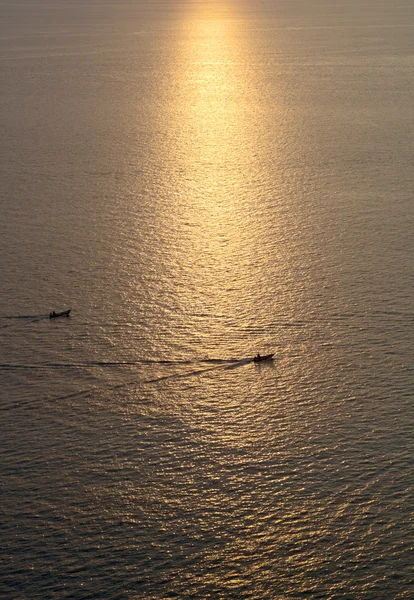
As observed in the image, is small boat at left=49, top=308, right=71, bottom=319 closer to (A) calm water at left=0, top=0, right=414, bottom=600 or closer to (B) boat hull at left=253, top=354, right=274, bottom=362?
(A) calm water at left=0, top=0, right=414, bottom=600

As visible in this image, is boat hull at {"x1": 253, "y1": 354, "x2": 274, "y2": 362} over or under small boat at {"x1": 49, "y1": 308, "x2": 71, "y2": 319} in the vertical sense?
under

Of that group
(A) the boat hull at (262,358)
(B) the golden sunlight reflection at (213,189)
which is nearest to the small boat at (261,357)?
(A) the boat hull at (262,358)

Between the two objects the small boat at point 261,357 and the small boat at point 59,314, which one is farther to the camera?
the small boat at point 59,314

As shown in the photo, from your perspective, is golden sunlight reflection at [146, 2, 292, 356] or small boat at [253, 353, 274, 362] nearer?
small boat at [253, 353, 274, 362]

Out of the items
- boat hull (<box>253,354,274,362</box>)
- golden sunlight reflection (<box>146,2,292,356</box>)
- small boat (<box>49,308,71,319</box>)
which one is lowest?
boat hull (<box>253,354,274,362</box>)

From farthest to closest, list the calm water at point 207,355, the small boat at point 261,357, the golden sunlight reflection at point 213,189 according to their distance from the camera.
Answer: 1. the golden sunlight reflection at point 213,189
2. the small boat at point 261,357
3. the calm water at point 207,355

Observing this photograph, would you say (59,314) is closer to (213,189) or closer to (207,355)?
(207,355)

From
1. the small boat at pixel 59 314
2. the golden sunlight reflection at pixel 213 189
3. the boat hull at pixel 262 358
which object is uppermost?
the golden sunlight reflection at pixel 213 189

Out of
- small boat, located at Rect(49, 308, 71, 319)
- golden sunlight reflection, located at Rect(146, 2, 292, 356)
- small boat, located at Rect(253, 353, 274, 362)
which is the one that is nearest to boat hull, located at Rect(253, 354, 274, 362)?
small boat, located at Rect(253, 353, 274, 362)

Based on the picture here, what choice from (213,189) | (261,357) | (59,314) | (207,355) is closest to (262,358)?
(261,357)

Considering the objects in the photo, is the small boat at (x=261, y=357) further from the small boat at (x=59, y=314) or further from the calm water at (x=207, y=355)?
the small boat at (x=59, y=314)
